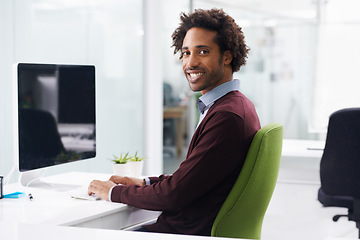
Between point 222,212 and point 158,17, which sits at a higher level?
point 158,17

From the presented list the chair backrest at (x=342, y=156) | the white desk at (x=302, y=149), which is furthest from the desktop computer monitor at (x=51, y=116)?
the white desk at (x=302, y=149)

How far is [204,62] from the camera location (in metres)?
1.92

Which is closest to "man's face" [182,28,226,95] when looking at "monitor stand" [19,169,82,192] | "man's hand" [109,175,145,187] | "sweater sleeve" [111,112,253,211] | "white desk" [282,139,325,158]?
"sweater sleeve" [111,112,253,211]

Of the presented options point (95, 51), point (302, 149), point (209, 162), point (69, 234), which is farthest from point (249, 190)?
point (95, 51)

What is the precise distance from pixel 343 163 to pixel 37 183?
1632 mm

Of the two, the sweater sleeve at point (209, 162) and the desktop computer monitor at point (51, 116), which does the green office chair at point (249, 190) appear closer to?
the sweater sleeve at point (209, 162)

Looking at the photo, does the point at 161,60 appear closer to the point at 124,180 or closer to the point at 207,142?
the point at 124,180

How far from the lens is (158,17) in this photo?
480 centimetres

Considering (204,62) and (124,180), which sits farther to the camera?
(124,180)

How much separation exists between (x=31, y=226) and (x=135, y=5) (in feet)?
12.4

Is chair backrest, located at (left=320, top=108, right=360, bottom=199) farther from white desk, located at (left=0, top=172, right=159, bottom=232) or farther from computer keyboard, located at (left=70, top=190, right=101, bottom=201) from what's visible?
computer keyboard, located at (left=70, top=190, right=101, bottom=201)

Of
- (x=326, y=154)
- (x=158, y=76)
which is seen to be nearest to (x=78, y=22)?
(x=158, y=76)

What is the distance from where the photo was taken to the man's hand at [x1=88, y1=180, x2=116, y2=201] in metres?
1.90

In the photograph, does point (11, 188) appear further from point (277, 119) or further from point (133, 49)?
point (277, 119)
